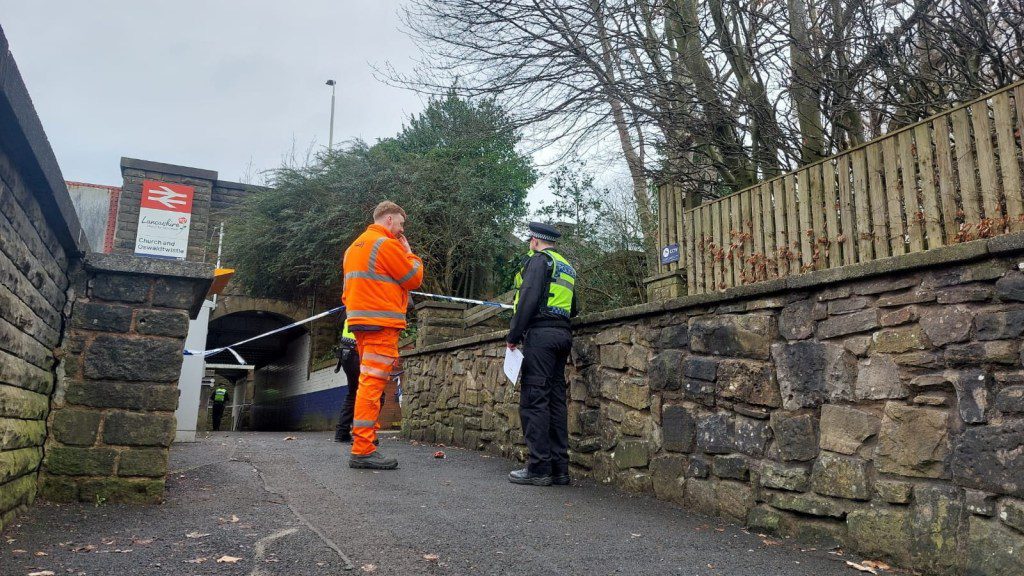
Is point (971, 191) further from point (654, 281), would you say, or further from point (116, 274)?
point (116, 274)

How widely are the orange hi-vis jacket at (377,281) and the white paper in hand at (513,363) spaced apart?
3.05 feet

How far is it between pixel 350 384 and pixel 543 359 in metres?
3.44

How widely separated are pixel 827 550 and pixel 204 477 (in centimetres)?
398

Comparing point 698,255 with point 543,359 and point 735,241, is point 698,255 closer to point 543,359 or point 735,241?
point 735,241

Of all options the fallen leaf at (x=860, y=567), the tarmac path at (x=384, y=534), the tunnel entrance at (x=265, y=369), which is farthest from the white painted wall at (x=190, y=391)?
the tunnel entrance at (x=265, y=369)

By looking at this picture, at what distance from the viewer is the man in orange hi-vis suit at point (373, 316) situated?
550cm

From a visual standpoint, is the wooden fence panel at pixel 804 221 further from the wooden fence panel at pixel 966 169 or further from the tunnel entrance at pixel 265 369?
the tunnel entrance at pixel 265 369

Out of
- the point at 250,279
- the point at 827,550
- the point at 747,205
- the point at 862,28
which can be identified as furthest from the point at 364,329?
the point at 250,279

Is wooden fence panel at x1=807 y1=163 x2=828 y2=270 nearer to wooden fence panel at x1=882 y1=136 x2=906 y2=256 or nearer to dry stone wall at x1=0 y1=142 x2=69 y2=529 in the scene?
wooden fence panel at x1=882 y1=136 x2=906 y2=256

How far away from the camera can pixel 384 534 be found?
3445mm

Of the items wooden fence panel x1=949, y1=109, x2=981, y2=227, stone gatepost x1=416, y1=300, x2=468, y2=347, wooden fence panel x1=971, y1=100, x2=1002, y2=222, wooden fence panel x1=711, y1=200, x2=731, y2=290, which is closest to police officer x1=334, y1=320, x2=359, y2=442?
stone gatepost x1=416, y1=300, x2=468, y2=347

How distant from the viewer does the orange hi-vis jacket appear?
554cm

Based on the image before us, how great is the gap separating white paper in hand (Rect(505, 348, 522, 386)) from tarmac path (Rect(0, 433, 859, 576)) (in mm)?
800

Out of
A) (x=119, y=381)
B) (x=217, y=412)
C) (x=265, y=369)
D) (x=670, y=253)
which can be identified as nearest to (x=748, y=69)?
(x=670, y=253)
